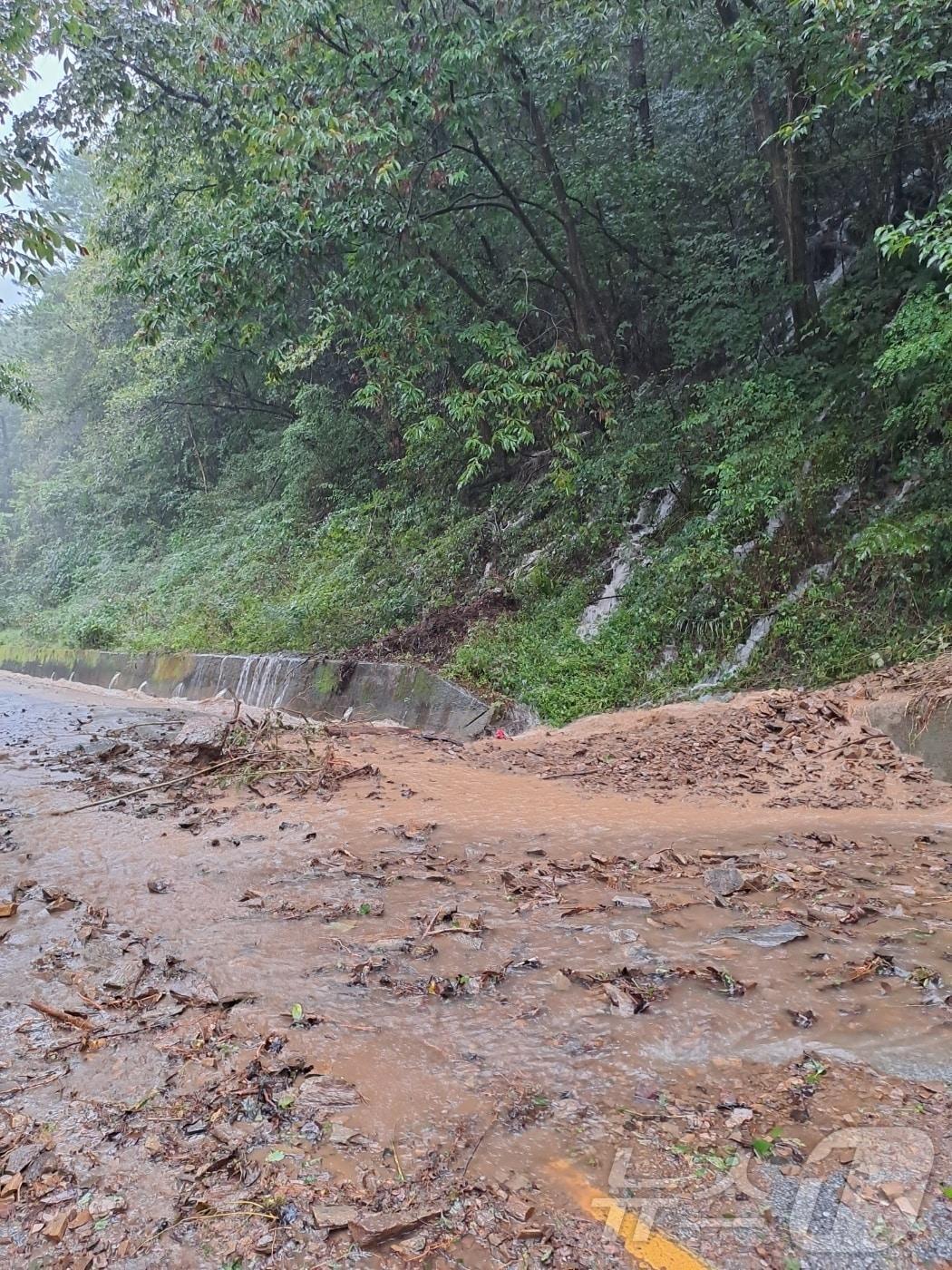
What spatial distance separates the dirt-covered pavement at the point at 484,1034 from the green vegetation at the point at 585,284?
13.3 ft

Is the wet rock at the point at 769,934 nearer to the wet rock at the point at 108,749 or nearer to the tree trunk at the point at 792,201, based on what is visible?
the wet rock at the point at 108,749

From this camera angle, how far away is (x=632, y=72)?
1460 cm

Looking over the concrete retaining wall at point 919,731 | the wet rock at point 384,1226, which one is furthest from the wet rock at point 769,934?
the concrete retaining wall at point 919,731

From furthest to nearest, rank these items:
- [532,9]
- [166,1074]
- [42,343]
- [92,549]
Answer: [42,343] < [92,549] < [532,9] < [166,1074]

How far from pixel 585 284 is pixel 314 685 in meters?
8.09

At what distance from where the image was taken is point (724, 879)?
13.9ft

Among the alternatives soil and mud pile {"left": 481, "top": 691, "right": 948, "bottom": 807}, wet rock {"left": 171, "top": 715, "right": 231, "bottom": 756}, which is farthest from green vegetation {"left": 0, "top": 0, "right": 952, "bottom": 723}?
wet rock {"left": 171, "top": 715, "right": 231, "bottom": 756}

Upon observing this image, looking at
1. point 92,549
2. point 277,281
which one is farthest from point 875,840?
point 92,549

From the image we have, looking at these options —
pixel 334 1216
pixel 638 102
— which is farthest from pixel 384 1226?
pixel 638 102

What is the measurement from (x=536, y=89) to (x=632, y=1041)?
44.1 feet

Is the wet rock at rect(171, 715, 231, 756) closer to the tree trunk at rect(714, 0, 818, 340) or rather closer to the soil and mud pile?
the soil and mud pile

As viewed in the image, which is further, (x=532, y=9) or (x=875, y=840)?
(x=532, y=9)

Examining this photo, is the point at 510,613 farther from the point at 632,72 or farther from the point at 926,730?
the point at 632,72

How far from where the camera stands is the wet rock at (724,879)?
4.11 metres
